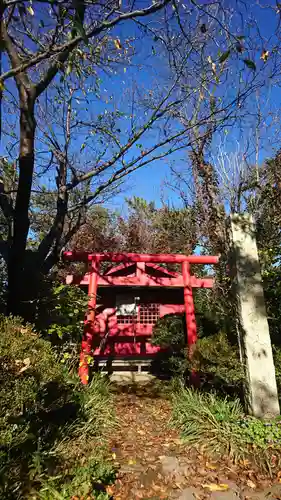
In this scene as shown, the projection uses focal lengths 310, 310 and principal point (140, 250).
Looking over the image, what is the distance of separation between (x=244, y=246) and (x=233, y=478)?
304 cm

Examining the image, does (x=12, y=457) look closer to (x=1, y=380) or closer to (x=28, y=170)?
(x=1, y=380)

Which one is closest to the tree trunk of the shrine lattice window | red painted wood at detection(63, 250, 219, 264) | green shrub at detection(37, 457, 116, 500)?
red painted wood at detection(63, 250, 219, 264)

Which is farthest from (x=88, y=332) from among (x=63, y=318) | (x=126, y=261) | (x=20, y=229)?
(x=20, y=229)

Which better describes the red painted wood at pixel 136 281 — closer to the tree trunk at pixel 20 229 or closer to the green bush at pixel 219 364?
the green bush at pixel 219 364

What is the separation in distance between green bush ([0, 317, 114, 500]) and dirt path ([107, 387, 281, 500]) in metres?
0.50

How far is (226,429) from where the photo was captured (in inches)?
159

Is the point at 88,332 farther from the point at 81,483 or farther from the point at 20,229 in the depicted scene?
the point at 81,483

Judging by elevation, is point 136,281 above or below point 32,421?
above

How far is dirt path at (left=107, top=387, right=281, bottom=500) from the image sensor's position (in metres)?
3.13

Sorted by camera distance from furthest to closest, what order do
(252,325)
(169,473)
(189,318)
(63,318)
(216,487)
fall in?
1. (189,318)
2. (63,318)
3. (252,325)
4. (169,473)
5. (216,487)

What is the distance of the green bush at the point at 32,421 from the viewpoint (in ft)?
9.30

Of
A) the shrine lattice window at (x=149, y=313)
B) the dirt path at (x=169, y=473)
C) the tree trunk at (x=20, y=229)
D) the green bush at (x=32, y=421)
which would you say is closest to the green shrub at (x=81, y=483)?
the green bush at (x=32, y=421)

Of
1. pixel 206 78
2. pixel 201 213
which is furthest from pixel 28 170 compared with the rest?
pixel 201 213

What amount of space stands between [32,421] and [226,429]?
7.97 ft
